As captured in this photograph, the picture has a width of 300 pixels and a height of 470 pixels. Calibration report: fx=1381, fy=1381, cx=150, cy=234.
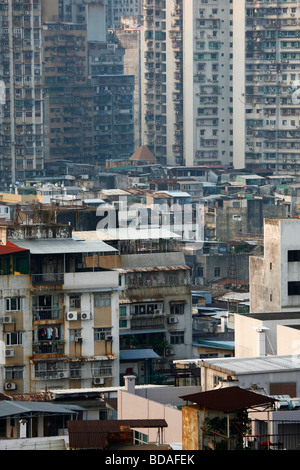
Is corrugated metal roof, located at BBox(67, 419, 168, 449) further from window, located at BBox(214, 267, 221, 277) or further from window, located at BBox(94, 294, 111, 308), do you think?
window, located at BBox(214, 267, 221, 277)

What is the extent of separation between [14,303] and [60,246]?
2.49 metres

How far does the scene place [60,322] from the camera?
3169 centimetres

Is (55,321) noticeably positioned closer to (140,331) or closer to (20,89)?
(140,331)

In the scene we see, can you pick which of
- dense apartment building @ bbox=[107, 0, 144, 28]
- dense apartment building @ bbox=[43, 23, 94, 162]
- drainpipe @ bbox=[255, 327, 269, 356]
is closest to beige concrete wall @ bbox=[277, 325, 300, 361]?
drainpipe @ bbox=[255, 327, 269, 356]

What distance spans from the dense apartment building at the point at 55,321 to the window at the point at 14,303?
11 millimetres

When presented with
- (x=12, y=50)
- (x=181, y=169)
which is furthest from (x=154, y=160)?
(x=12, y=50)

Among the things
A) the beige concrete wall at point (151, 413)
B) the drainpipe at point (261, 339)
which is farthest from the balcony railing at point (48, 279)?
the beige concrete wall at point (151, 413)

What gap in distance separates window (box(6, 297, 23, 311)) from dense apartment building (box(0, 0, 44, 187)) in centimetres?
7308

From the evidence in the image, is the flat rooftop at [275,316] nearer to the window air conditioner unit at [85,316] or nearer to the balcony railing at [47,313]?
the window air conditioner unit at [85,316]

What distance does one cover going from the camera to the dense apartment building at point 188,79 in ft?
375

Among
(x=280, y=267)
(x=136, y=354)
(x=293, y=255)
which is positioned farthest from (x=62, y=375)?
(x=293, y=255)

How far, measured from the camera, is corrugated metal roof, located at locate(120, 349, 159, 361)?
1323 inches
